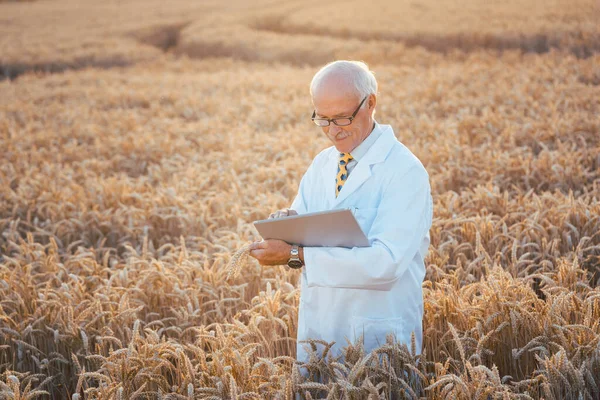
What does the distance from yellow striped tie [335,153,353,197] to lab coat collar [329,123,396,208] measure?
0.34 feet

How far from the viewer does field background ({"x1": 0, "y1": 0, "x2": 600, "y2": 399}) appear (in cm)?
285

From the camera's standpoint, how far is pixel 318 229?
2684 millimetres

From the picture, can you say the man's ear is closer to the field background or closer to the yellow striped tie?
the yellow striped tie

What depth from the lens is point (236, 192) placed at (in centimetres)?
675

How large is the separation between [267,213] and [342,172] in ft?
9.95

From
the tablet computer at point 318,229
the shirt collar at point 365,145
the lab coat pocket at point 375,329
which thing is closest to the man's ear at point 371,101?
the shirt collar at point 365,145

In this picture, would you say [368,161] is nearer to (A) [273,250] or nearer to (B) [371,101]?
(B) [371,101]

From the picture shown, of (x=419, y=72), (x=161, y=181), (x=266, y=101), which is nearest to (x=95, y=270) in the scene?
(x=161, y=181)

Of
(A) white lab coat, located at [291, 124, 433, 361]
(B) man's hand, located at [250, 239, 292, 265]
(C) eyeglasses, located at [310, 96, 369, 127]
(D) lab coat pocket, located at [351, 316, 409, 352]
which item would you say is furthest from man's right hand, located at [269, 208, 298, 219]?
(D) lab coat pocket, located at [351, 316, 409, 352]

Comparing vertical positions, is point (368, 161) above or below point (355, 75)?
below

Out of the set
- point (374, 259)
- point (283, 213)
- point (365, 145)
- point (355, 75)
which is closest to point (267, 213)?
point (283, 213)

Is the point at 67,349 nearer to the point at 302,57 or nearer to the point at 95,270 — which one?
the point at 95,270

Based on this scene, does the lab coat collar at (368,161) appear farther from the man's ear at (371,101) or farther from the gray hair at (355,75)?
the gray hair at (355,75)

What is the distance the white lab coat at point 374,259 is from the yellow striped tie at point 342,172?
0.14ft
